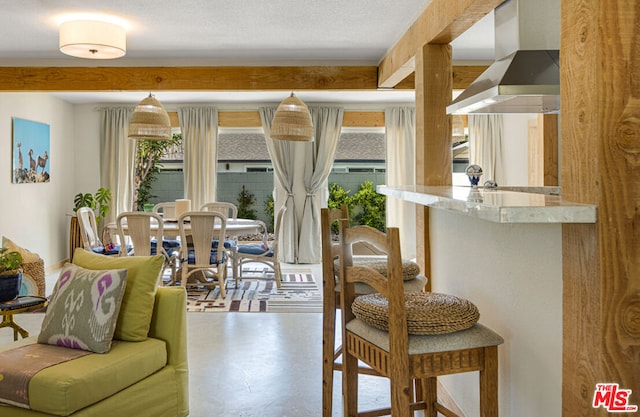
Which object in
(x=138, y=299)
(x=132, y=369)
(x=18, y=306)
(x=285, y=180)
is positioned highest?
(x=285, y=180)

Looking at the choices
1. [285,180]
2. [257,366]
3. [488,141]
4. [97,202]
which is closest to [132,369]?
[257,366]

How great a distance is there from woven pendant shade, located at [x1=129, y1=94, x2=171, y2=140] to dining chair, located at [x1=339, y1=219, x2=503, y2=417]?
403 centimetres

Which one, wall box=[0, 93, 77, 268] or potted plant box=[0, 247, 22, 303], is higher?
wall box=[0, 93, 77, 268]

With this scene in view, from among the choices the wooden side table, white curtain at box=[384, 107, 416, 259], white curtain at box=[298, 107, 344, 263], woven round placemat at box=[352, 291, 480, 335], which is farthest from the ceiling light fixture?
white curtain at box=[384, 107, 416, 259]

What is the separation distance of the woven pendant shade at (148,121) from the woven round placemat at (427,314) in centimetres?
413

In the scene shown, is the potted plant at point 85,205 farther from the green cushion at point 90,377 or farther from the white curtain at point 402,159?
the green cushion at point 90,377

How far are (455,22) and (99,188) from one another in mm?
6610

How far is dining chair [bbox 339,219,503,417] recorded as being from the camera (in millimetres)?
1783

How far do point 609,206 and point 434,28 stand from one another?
222 cm

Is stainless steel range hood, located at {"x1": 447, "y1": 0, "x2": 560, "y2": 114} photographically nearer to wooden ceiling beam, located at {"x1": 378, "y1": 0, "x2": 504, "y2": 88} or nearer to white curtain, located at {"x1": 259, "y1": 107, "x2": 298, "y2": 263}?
wooden ceiling beam, located at {"x1": 378, "y1": 0, "x2": 504, "y2": 88}

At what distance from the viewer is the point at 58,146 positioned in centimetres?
766

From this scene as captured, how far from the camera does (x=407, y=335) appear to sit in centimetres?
180

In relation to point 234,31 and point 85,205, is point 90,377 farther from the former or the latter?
point 85,205

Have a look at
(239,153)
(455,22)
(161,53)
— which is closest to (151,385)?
(455,22)
